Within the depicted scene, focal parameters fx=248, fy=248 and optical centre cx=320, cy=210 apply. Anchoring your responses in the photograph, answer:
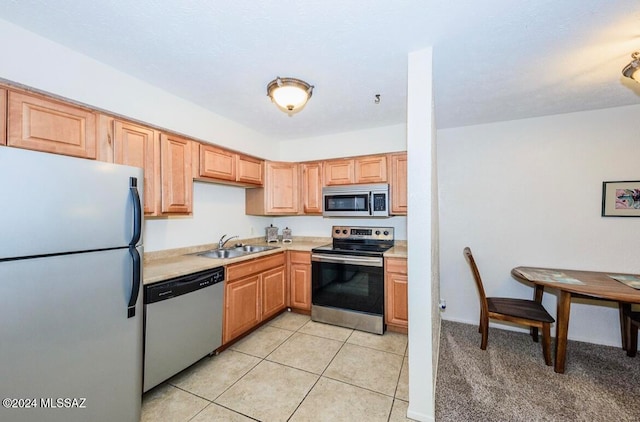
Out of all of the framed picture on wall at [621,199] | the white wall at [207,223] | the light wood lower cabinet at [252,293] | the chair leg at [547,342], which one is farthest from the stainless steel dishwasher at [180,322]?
the framed picture on wall at [621,199]

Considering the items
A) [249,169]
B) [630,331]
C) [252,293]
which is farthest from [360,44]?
[630,331]

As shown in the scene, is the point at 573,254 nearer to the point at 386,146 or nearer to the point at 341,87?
the point at 386,146

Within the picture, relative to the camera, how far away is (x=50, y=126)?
1543mm

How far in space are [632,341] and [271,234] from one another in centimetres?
405

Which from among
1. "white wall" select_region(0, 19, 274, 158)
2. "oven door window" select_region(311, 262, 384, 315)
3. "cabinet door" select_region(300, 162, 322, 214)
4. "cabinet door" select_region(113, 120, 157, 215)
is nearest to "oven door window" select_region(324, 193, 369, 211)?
"cabinet door" select_region(300, 162, 322, 214)

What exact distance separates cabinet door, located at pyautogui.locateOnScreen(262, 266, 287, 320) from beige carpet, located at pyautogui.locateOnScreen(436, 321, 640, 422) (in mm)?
1844

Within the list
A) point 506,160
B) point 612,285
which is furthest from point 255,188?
point 612,285

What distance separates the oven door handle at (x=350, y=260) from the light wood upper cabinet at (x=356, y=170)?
3.26ft

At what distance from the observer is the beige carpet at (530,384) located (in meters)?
1.70

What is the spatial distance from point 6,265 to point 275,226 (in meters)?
3.02

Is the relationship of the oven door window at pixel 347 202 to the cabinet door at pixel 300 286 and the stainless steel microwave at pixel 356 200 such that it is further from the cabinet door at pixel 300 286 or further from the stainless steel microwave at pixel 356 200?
the cabinet door at pixel 300 286

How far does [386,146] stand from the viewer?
132 inches

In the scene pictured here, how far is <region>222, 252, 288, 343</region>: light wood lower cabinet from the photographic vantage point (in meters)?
2.44

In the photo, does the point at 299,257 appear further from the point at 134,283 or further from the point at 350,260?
the point at 134,283
